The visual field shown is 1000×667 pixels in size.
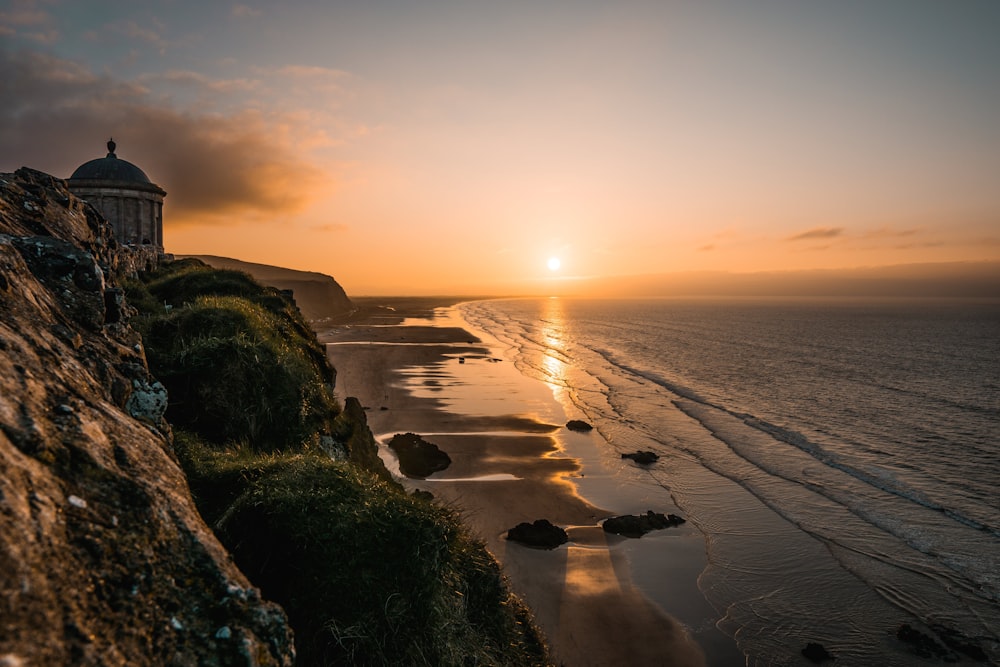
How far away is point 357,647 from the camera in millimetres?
5047

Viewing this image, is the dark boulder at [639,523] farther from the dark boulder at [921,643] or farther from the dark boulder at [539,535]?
the dark boulder at [921,643]

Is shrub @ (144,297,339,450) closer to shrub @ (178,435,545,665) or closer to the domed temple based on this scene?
shrub @ (178,435,545,665)

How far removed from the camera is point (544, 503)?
18625mm

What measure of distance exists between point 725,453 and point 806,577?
1110cm

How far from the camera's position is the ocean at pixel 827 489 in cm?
1239

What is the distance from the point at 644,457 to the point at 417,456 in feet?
31.4

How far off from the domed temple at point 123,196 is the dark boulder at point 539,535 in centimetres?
3252

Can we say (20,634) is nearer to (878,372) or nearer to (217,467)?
(217,467)

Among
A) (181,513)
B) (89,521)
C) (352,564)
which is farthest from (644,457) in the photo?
(89,521)

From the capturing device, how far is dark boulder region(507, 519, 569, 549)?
1549 centimetres

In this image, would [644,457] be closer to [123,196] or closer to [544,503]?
[544,503]

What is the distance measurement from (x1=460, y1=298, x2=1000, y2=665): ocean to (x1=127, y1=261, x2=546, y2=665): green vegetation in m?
7.94

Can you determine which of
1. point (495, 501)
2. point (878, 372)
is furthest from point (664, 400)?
point (878, 372)

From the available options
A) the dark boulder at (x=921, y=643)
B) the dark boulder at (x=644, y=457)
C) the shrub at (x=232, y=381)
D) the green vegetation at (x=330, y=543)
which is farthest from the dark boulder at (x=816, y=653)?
the dark boulder at (x=644, y=457)
